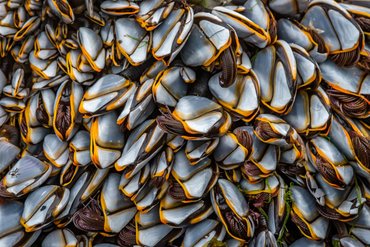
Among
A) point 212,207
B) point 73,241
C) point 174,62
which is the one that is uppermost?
point 174,62

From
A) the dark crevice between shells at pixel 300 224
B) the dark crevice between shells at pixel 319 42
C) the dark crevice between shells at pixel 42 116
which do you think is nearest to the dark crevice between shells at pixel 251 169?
the dark crevice between shells at pixel 300 224

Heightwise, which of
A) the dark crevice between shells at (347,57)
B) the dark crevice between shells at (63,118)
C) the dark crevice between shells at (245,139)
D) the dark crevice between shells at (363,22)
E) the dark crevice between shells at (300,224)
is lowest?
the dark crevice between shells at (300,224)

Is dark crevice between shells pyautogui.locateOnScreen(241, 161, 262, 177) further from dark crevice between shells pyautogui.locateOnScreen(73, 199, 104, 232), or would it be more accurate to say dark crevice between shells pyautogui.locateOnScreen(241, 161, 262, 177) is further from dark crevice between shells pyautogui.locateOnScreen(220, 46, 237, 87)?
dark crevice between shells pyautogui.locateOnScreen(73, 199, 104, 232)

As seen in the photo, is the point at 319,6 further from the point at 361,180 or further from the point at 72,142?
the point at 72,142

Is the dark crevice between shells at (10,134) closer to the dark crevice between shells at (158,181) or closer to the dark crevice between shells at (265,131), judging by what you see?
the dark crevice between shells at (158,181)

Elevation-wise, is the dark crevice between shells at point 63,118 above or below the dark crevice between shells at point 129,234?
above

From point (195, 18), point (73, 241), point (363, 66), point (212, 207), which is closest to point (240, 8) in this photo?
point (195, 18)

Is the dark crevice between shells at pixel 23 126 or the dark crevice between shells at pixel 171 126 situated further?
the dark crevice between shells at pixel 23 126
